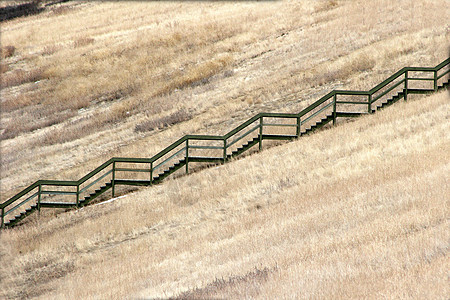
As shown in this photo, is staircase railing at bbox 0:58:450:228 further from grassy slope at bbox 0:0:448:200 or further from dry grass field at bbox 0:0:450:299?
grassy slope at bbox 0:0:448:200

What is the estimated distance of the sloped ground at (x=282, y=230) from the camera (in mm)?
9602

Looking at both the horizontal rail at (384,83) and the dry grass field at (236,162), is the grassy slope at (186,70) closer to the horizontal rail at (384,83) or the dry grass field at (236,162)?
the dry grass field at (236,162)

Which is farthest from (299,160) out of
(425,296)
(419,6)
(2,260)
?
(419,6)

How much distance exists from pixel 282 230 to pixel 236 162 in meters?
7.65

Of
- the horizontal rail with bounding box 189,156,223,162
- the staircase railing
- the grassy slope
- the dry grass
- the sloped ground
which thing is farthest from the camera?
the dry grass

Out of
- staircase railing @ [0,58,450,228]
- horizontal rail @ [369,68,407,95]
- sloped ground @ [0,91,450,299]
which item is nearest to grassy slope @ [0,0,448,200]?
staircase railing @ [0,58,450,228]

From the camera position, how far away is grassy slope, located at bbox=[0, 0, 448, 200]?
27.5m

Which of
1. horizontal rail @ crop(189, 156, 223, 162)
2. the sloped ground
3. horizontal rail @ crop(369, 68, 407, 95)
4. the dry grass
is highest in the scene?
the dry grass

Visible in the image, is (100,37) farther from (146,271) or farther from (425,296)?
(425,296)

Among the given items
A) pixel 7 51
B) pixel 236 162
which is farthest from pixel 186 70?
pixel 7 51

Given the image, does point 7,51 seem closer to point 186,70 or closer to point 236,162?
point 186,70

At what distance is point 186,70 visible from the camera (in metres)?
34.2

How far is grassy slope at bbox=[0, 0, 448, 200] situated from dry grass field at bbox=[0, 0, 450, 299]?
0.12m

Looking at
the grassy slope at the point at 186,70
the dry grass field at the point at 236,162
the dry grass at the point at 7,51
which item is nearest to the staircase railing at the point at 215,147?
the dry grass field at the point at 236,162
